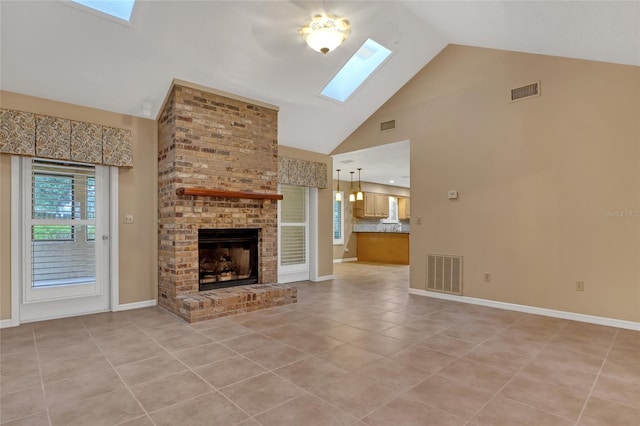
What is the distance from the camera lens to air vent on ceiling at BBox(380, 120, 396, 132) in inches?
236

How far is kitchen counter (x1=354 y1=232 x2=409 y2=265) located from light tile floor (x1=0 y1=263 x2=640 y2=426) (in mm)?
5660

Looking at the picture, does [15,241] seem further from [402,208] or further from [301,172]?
[402,208]

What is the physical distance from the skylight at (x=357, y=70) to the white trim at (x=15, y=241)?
4.05m

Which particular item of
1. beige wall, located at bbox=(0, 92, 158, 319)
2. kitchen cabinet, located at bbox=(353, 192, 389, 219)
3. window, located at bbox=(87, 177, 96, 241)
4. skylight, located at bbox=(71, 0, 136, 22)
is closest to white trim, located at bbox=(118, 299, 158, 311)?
beige wall, located at bbox=(0, 92, 158, 319)

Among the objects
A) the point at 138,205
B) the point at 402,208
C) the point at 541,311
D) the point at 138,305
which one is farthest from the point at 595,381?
the point at 402,208

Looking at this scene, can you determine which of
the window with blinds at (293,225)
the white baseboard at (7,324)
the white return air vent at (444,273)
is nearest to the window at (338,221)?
the window with blinds at (293,225)

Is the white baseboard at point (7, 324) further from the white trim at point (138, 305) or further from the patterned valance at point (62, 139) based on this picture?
the patterned valance at point (62, 139)

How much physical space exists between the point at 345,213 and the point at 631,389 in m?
8.54

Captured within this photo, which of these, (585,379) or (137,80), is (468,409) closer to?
(585,379)

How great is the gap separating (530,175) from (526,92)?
1.11m

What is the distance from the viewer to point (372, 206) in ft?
36.5

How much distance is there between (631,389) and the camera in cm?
244

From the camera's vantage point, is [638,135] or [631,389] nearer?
[631,389]

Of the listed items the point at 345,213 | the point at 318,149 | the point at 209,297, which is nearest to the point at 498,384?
the point at 209,297
